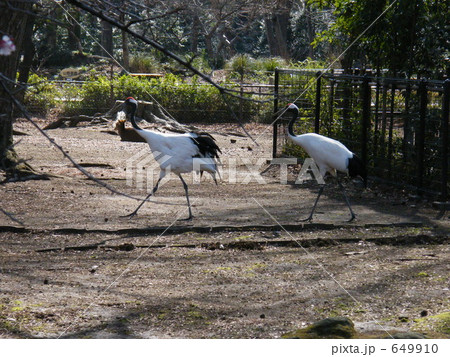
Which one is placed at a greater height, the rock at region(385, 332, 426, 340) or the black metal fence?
the black metal fence

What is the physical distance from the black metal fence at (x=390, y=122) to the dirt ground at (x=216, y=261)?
41 cm

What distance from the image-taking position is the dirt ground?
500cm

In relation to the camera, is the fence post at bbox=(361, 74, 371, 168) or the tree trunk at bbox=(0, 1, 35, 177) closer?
the tree trunk at bbox=(0, 1, 35, 177)

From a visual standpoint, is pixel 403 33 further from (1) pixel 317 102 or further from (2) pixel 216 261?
(2) pixel 216 261

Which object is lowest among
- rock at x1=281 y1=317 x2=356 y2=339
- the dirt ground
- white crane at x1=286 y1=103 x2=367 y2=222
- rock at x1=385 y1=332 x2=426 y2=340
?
the dirt ground

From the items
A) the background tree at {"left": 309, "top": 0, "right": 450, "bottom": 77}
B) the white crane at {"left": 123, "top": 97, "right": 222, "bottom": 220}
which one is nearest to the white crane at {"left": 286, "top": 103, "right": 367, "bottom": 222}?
the white crane at {"left": 123, "top": 97, "right": 222, "bottom": 220}

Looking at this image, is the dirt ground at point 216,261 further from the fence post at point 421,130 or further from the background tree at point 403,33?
the background tree at point 403,33

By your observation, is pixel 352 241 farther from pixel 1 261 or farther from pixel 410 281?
pixel 1 261

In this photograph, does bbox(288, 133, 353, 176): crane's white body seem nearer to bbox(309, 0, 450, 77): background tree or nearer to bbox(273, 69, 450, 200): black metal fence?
bbox(273, 69, 450, 200): black metal fence

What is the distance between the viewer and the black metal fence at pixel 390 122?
31.2 feet

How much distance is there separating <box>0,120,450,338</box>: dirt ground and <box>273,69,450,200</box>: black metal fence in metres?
0.41

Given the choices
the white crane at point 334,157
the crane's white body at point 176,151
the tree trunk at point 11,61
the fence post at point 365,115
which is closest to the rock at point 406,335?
the white crane at point 334,157

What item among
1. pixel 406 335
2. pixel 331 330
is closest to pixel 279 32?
pixel 331 330

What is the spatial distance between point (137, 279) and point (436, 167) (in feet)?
17.2
